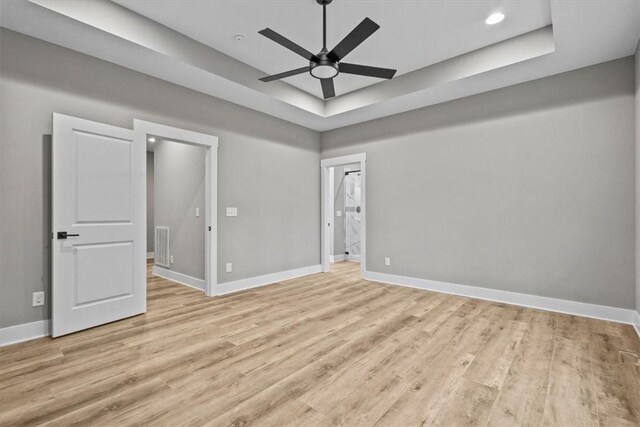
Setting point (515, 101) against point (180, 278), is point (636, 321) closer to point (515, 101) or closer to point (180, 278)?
point (515, 101)

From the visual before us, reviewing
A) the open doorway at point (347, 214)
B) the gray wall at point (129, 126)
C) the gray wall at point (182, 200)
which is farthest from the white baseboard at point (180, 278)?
the open doorway at point (347, 214)

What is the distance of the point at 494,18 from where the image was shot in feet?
9.66

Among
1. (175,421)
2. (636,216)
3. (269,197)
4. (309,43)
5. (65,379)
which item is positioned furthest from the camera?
(269,197)

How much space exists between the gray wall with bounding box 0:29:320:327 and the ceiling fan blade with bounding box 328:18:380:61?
2.22 m

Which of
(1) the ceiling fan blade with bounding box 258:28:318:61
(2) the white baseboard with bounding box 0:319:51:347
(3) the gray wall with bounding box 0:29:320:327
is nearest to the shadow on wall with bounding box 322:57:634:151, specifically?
(3) the gray wall with bounding box 0:29:320:327

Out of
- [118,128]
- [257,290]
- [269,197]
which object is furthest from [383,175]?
[118,128]

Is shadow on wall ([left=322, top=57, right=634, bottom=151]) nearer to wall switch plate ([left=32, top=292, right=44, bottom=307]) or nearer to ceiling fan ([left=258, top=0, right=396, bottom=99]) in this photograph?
ceiling fan ([left=258, top=0, right=396, bottom=99])

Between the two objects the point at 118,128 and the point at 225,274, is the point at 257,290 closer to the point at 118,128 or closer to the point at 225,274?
the point at 225,274

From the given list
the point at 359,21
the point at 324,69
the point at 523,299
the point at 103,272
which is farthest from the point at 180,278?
the point at 523,299

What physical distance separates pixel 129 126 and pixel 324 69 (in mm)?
2226

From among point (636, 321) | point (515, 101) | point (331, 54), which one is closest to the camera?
point (331, 54)

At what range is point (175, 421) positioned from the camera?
160 centimetres

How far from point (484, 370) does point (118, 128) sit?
3924mm

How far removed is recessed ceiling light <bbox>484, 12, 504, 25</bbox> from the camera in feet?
9.49
